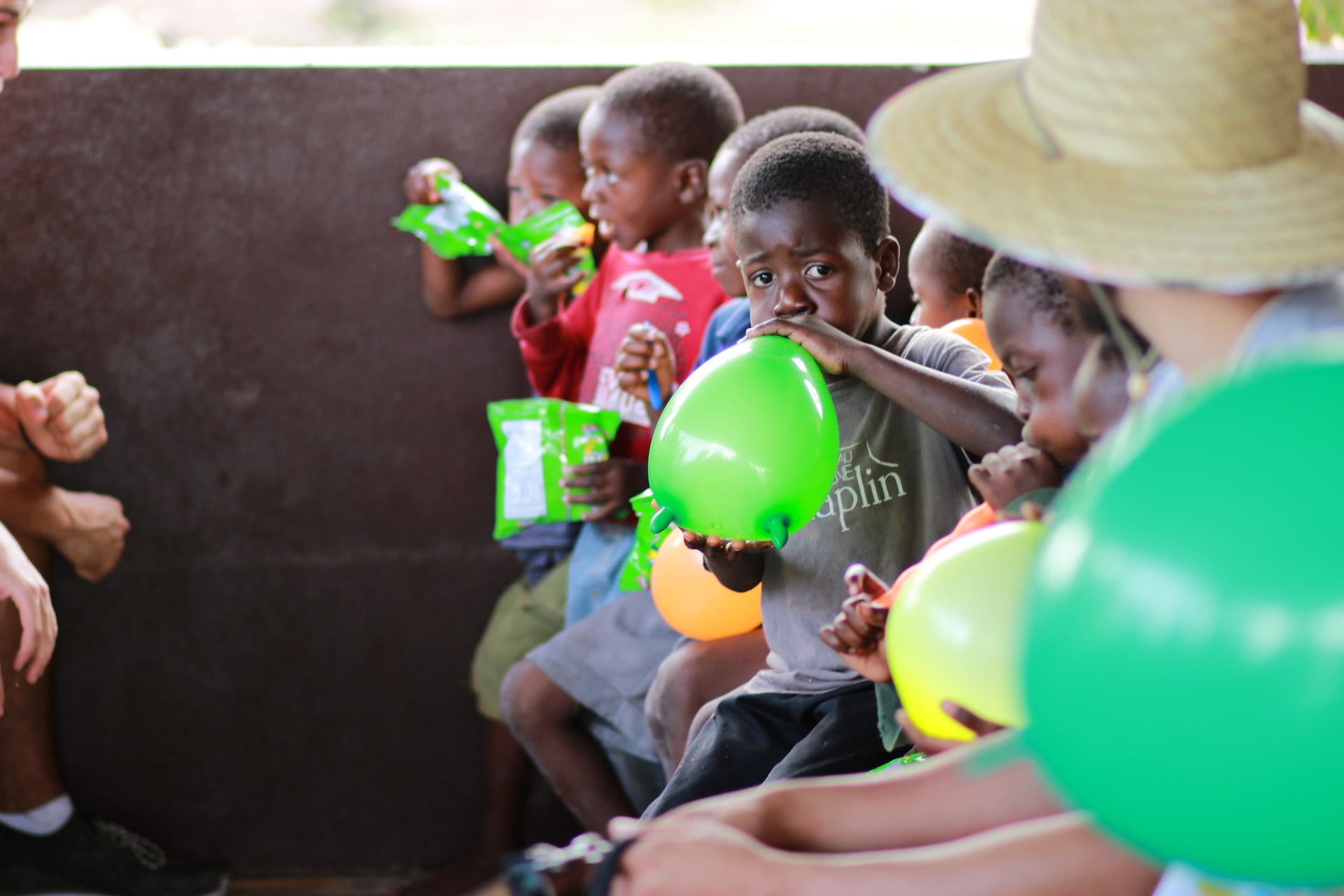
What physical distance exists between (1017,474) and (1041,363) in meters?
0.13

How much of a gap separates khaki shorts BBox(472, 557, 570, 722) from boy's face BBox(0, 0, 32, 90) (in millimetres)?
1425

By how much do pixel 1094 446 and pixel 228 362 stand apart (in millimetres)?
2127

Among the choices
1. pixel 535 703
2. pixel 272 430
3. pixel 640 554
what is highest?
pixel 272 430

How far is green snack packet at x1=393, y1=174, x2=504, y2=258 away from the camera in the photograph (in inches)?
102

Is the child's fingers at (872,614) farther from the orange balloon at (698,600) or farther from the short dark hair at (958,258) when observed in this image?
the short dark hair at (958,258)

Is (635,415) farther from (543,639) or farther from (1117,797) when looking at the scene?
(1117,797)

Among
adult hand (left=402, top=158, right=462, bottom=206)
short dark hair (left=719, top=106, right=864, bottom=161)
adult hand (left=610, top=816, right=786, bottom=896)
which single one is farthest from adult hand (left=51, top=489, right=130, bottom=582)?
adult hand (left=610, top=816, right=786, bottom=896)

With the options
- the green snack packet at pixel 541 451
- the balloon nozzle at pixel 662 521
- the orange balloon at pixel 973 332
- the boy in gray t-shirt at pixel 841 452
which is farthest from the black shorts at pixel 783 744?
the green snack packet at pixel 541 451

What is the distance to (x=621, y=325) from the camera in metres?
2.46

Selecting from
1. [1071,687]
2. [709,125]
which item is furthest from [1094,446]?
[709,125]

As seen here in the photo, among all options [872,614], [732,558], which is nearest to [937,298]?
[732,558]

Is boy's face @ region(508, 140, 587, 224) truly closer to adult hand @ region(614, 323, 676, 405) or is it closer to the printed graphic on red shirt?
the printed graphic on red shirt

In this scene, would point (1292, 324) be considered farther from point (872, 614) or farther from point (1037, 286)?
point (872, 614)

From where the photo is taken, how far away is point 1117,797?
26.9 inches
